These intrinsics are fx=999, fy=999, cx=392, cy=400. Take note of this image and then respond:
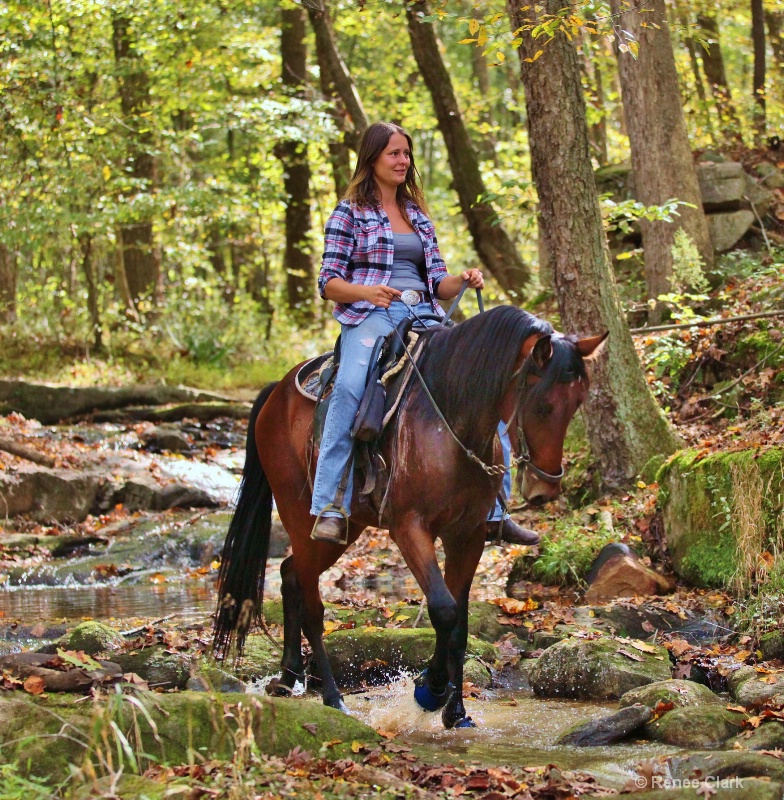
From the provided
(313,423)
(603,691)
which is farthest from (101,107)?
(603,691)

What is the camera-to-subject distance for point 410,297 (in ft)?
20.7

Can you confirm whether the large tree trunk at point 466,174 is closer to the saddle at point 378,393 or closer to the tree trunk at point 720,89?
the tree trunk at point 720,89

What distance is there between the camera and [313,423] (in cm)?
637

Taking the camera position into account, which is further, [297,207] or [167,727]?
[297,207]

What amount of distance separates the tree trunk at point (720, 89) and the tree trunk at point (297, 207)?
9234mm

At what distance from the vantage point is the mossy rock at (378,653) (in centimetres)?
698

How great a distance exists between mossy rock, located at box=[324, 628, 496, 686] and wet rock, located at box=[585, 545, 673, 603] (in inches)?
73.1

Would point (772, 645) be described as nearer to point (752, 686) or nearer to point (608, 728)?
point (752, 686)

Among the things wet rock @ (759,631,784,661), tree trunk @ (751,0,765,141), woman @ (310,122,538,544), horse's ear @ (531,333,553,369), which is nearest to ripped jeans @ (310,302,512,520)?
woman @ (310,122,538,544)

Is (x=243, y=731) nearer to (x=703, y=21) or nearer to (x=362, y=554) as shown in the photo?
(x=362, y=554)

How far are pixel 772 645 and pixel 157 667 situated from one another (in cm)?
393

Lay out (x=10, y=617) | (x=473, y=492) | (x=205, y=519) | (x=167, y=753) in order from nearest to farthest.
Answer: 1. (x=167, y=753)
2. (x=473, y=492)
3. (x=10, y=617)
4. (x=205, y=519)

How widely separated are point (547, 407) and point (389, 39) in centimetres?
2492

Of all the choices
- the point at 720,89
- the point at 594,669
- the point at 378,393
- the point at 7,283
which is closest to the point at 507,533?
the point at 594,669
